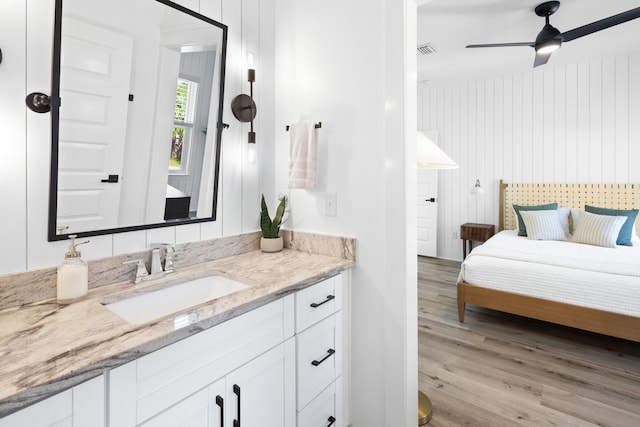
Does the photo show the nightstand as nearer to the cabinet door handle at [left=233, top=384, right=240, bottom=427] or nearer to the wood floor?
the wood floor

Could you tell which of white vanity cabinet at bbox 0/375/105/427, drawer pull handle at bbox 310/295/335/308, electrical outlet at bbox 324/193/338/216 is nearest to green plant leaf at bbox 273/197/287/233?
electrical outlet at bbox 324/193/338/216

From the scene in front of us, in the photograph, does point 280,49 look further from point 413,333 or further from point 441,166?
point 413,333

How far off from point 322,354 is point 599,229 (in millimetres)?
3589

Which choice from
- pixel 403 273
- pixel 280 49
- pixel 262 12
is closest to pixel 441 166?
pixel 403 273

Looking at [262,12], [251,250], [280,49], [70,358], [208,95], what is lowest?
[70,358]

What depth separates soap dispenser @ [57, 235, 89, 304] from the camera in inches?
42.0

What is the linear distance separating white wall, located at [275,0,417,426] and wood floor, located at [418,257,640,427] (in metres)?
0.53

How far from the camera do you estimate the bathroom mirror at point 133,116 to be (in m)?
1.15

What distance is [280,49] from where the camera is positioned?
1878mm

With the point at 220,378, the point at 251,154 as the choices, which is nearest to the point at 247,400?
the point at 220,378

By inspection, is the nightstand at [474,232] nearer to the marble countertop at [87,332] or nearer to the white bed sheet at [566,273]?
the white bed sheet at [566,273]

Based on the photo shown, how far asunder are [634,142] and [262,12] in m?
4.62

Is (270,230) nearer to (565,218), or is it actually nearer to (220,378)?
(220,378)

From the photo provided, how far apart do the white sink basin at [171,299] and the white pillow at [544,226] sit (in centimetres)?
376
